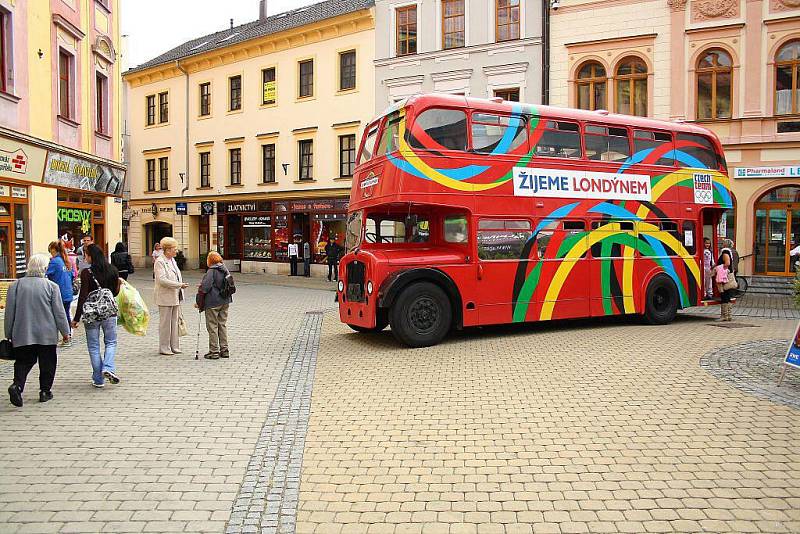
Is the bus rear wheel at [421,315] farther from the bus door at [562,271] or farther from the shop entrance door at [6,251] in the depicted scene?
the shop entrance door at [6,251]

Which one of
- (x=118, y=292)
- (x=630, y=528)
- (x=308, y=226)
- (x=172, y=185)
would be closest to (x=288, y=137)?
(x=308, y=226)

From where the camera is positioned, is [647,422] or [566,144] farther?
[566,144]

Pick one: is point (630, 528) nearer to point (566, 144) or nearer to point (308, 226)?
point (566, 144)

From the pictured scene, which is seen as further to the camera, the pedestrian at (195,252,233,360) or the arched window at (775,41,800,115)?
the arched window at (775,41,800,115)

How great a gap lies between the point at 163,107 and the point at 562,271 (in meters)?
29.0

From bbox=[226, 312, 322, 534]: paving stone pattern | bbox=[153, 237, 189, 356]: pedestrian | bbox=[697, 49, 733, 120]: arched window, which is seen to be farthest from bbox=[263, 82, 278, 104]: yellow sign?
bbox=[226, 312, 322, 534]: paving stone pattern

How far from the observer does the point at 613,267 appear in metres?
13.2

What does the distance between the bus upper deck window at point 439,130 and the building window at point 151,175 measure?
93.4 ft

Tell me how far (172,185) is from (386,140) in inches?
1042

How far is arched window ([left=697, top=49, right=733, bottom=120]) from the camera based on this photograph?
67.7 feet

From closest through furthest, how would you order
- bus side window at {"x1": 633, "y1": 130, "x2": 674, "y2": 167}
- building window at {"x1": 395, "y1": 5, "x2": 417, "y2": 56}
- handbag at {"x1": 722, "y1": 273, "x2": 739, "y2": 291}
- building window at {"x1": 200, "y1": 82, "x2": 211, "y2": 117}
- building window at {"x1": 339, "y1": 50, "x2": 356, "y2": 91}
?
bus side window at {"x1": 633, "y1": 130, "x2": 674, "y2": 167} < handbag at {"x1": 722, "y1": 273, "x2": 739, "y2": 291} < building window at {"x1": 395, "y1": 5, "x2": 417, "y2": 56} < building window at {"x1": 339, "y1": 50, "x2": 356, "y2": 91} < building window at {"x1": 200, "y1": 82, "x2": 211, "y2": 117}

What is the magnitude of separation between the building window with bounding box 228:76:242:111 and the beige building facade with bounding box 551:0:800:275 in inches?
680

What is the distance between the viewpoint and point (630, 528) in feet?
13.6

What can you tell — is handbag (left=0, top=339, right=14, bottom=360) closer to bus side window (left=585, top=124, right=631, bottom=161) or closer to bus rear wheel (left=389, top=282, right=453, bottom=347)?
bus rear wheel (left=389, top=282, right=453, bottom=347)
